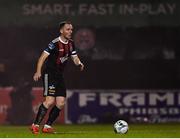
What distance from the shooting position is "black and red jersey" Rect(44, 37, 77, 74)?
1475 centimetres

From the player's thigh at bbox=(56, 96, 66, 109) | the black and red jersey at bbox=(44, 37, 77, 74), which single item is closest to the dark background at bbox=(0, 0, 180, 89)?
the black and red jersey at bbox=(44, 37, 77, 74)

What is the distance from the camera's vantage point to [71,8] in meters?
19.9

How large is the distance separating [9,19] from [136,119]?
371cm

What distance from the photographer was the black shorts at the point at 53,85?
48.7 feet

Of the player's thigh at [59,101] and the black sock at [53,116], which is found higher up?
the player's thigh at [59,101]

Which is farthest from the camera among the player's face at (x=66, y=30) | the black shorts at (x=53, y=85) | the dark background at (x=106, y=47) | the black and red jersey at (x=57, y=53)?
the dark background at (x=106, y=47)

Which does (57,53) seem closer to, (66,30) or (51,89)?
(66,30)

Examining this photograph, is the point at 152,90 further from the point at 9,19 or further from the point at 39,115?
the point at 39,115

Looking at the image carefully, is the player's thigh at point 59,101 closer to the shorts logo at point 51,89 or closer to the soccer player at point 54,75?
the soccer player at point 54,75

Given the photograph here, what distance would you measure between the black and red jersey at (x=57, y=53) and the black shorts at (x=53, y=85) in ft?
0.35

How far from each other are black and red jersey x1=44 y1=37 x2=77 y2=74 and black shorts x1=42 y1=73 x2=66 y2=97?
107 mm

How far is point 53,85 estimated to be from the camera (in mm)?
14859

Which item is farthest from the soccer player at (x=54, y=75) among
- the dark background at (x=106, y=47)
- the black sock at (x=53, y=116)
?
the dark background at (x=106, y=47)

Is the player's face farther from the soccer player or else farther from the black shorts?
the black shorts
